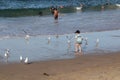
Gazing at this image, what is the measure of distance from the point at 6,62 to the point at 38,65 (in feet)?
5.01

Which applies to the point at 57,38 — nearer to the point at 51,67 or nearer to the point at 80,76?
the point at 51,67

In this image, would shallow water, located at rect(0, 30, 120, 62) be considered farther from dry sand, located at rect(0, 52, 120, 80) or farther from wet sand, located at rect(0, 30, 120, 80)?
dry sand, located at rect(0, 52, 120, 80)

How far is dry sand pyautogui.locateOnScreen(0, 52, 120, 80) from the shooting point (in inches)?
534

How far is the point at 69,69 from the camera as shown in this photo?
15.3 metres

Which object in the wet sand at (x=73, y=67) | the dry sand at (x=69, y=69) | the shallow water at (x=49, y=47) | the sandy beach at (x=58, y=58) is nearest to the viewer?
the dry sand at (x=69, y=69)

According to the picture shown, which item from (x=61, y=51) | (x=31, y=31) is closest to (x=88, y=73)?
(x=61, y=51)

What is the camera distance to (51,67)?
15727mm

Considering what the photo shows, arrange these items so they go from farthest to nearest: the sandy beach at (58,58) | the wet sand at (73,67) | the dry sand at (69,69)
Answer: the sandy beach at (58,58) → the wet sand at (73,67) → the dry sand at (69,69)

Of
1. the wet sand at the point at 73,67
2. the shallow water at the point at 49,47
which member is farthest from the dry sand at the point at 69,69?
the shallow water at the point at 49,47

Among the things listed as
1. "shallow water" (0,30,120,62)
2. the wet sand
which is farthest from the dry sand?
"shallow water" (0,30,120,62)

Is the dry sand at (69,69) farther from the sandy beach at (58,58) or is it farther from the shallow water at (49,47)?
the shallow water at (49,47)

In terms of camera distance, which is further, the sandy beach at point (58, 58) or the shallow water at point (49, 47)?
the shallow water at point (49, 47)

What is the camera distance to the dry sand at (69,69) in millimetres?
13570

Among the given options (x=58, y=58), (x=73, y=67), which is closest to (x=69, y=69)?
(x=73, y=67)
